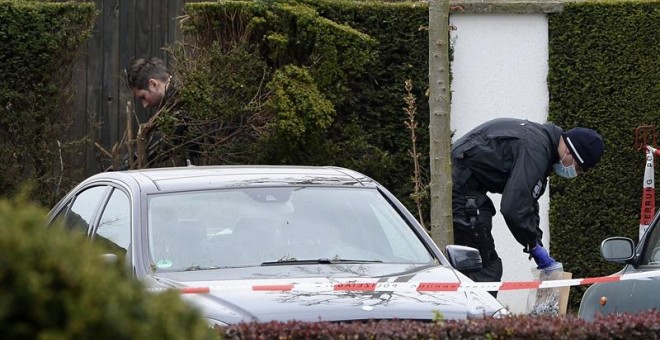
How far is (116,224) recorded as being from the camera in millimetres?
6145

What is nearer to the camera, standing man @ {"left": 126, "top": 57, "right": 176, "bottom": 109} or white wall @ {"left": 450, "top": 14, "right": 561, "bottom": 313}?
standing man @ {"left": 126, "top": 57, "right": 176, "bottom": 109}

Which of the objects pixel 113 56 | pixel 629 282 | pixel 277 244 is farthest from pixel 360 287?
pixel 113 56

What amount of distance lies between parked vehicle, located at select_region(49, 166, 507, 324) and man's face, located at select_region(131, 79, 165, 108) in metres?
2.97

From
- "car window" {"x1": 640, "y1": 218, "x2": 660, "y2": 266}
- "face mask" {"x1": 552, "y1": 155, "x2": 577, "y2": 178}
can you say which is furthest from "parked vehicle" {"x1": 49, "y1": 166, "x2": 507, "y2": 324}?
"face mask" {"x1": 552, "y1": 155, "x2": 577, "y2": 178}

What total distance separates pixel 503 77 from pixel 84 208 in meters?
4.90

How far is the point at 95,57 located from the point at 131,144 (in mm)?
1209

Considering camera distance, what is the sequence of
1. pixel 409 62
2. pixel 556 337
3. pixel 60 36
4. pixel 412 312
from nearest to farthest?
pixel 556 337, pixel 412 312, pixel 60 36, pixel 409 62

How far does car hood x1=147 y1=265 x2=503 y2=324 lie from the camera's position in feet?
16.3

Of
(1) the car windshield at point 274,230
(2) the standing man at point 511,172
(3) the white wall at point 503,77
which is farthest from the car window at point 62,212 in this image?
(3) the white wall at point 503,77

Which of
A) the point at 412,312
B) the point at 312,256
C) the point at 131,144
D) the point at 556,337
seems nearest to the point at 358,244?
the point at 312,256

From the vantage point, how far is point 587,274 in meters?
10.5

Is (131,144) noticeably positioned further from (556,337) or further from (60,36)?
(556,337)

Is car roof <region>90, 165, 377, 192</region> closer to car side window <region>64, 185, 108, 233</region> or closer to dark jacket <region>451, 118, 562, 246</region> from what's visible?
car side window <region>64, 185, 108, 233</region>

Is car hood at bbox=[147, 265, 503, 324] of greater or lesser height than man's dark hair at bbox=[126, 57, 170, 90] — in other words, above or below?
below
